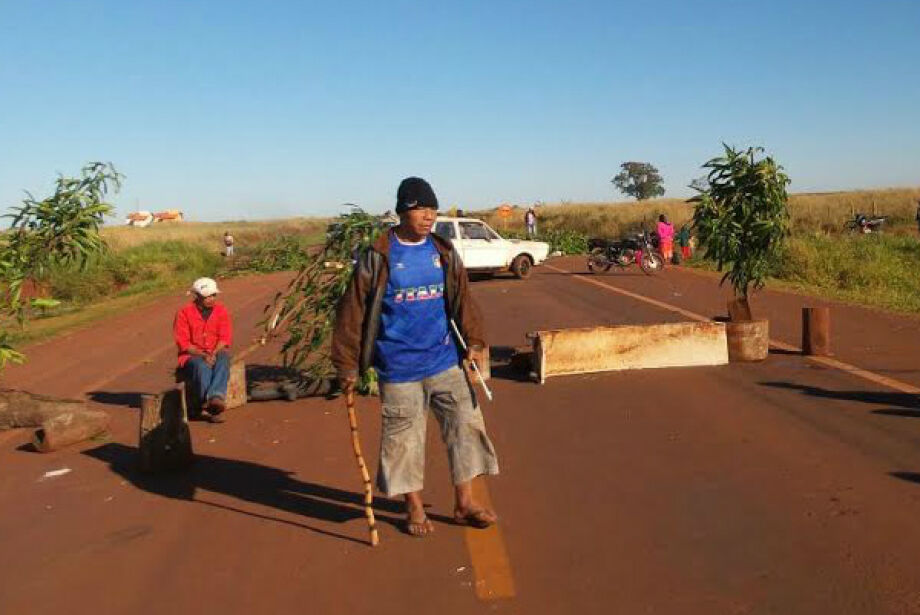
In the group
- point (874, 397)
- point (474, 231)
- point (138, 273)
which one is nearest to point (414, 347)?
point (874, 397)

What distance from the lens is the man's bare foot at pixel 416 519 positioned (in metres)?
4.67

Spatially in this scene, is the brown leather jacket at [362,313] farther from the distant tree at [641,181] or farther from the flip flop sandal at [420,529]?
the distant tree at [641,181]

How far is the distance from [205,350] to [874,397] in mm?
6025

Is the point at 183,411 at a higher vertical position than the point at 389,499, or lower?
higher

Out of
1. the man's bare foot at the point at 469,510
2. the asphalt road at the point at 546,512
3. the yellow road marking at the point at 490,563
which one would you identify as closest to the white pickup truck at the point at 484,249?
the asphalt road at the point at 546,512

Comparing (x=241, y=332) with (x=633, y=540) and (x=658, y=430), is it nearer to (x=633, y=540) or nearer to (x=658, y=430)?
(x=658, y=430)

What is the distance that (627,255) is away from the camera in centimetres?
2388

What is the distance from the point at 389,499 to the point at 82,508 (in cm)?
203

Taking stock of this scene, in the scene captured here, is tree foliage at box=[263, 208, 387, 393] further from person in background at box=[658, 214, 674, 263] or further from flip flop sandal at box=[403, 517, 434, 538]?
person in background at box=[658, 214, 674, 263]

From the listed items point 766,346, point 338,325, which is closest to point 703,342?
point 766,346

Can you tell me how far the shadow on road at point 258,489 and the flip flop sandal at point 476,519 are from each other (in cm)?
12

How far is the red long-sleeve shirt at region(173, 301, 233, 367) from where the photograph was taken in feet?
26.2

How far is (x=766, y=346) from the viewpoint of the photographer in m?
9.39

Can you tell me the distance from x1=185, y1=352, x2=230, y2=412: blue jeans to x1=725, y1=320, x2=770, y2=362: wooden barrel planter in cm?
534
